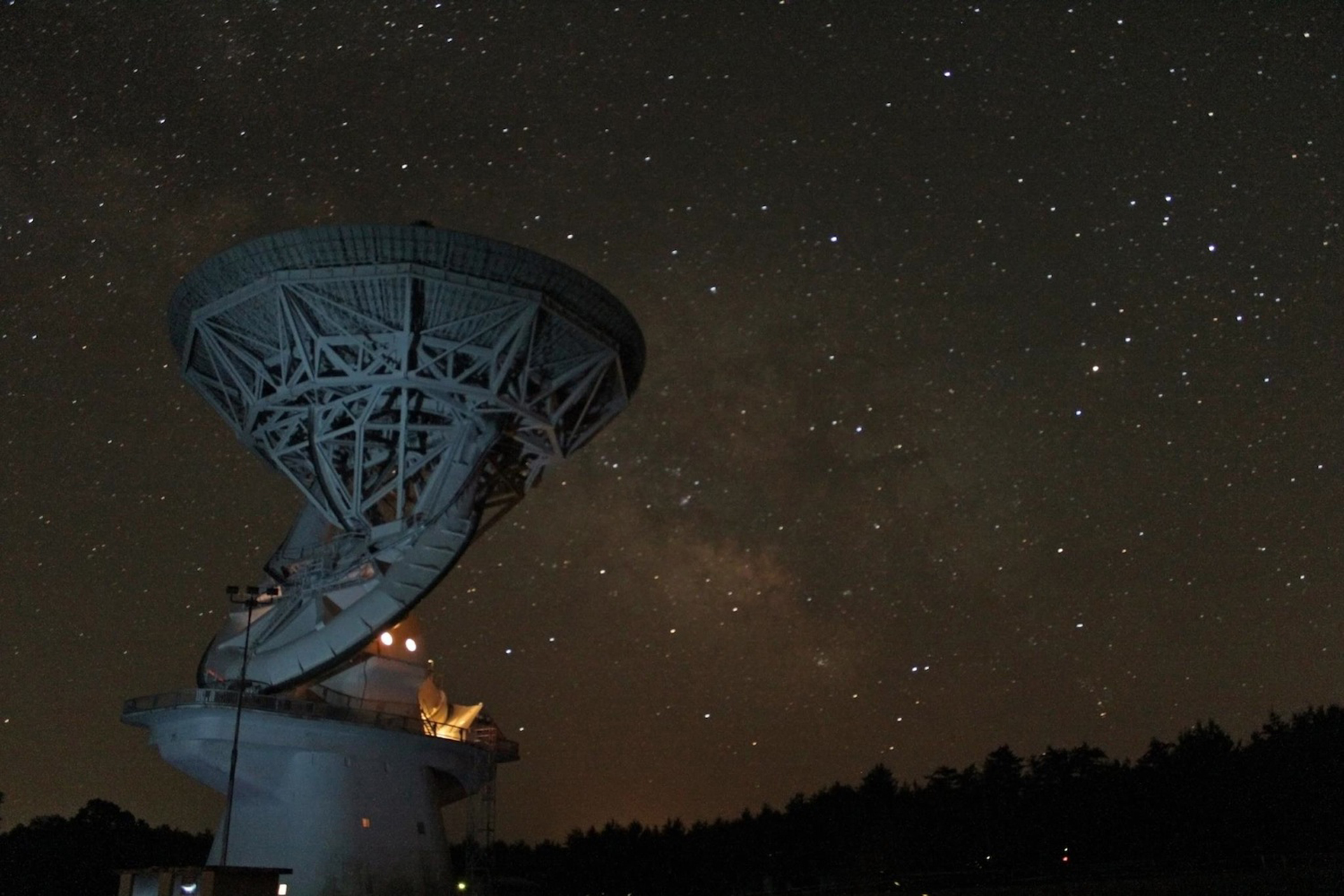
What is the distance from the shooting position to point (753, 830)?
171 ft

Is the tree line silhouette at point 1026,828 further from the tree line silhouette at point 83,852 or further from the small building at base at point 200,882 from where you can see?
the small building at base at point 200,882

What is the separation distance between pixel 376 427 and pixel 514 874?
124 feet

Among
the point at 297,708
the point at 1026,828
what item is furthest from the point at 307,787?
the point at 1026,828

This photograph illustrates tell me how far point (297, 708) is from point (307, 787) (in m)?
1.56

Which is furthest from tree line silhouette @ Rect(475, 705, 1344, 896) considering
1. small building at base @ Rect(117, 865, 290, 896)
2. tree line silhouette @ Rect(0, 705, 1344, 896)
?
small building at base @ Rect(117, 865, 290, 896)

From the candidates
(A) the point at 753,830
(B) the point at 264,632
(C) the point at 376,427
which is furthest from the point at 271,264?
(A) the point at 753,830

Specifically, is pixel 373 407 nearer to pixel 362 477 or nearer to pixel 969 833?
pixel 362 477

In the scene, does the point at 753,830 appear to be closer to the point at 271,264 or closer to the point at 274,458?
the point at 274,458

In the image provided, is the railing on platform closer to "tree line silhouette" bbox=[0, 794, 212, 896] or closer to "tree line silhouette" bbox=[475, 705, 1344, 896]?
"tree line silhouette" bbox=[475, 705, 1344, 896]

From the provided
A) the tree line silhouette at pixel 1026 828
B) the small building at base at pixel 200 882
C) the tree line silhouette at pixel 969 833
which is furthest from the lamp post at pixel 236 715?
the tree line silhouette at pixel 1026 828

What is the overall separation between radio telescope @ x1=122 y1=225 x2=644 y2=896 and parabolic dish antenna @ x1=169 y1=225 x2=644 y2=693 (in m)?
0.04

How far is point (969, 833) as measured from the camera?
143 ft

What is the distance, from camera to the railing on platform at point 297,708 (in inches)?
977

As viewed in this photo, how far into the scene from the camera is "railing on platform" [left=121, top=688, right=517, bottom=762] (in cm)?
2483
